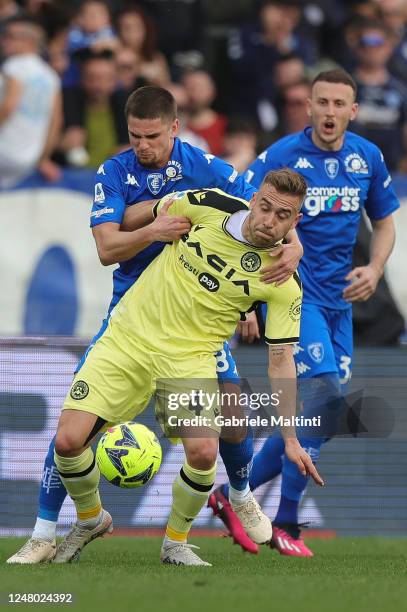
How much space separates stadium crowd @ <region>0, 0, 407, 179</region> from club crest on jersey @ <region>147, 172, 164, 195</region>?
4764 mm

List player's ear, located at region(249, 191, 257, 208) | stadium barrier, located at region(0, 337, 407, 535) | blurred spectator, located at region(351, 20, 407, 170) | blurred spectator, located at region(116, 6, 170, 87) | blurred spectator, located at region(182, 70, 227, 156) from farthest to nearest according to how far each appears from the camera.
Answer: blurred spectator, located at region(116, 6, 170, 87) < blurred spectator, located at region(351, 20, 407, 170) < blurred spectator, located at region(182, 70, 227, 156) < stadium barrier, located at region(0, 337, 407, 535) < player's ear, located at region(249, 191, 257, 208)

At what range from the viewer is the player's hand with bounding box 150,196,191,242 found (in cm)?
732

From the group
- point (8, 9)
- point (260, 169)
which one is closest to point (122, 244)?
point (260, 169)

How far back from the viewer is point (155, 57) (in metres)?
14.6

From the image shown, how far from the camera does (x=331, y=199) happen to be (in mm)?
8766

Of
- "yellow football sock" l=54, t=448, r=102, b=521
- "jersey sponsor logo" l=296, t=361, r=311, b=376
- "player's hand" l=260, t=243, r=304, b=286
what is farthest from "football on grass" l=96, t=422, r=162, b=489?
"jersey sponsor logo" l=296, t=361, r=311, b=376

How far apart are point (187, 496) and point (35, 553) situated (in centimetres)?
91

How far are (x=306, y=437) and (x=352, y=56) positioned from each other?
24.4ft

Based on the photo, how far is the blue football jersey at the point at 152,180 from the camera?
7.75 metres

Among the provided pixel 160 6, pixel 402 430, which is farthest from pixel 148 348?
pixel 160 6

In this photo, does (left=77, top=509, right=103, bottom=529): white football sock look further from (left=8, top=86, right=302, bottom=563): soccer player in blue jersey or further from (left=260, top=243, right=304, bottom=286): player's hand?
(left=260, top=243, right=304, bottom=286): player's hand

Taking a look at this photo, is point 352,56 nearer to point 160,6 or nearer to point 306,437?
point 160,6

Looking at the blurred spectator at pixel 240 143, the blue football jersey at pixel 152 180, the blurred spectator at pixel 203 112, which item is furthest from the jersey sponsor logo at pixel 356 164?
the blurred spectator at pixel 203 112

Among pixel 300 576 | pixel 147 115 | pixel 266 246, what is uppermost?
pixel 147 115
